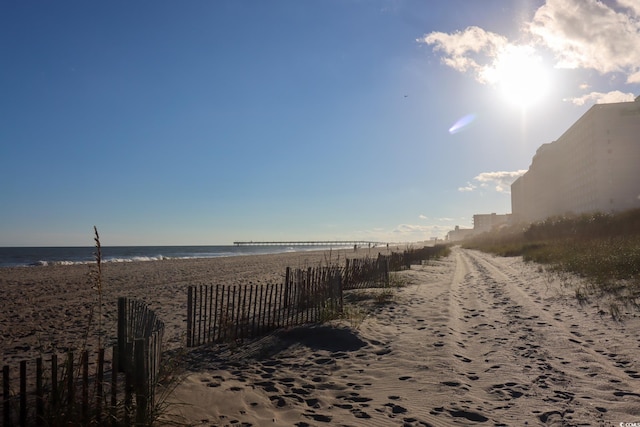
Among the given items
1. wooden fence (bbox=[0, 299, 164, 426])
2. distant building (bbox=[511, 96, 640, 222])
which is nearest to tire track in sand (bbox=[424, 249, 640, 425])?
wooden fence (bbox=[0, 299, 164, 426])

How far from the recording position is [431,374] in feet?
18.4

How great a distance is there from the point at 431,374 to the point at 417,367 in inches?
13.7

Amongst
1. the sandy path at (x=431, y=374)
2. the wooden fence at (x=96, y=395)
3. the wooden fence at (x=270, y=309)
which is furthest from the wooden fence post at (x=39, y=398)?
the wooden fence at (x=270, y=309)

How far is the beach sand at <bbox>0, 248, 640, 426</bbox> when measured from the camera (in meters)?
4.38

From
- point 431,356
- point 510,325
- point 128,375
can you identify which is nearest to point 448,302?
point 510,325

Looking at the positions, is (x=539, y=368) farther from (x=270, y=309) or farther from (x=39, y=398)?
(x=39, y=398)

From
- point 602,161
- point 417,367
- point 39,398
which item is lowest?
point 417,367

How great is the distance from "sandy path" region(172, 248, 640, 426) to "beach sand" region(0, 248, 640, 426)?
17 mm

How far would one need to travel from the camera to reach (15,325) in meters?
10.4

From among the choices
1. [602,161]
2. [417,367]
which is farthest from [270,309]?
[602,161]

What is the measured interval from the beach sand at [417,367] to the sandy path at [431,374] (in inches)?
0.7

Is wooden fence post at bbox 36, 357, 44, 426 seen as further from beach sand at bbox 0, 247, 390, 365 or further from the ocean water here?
the ocean water

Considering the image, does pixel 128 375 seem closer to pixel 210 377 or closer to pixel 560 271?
pixel 210 377

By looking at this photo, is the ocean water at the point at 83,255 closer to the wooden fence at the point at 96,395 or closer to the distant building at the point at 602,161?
the wooden fence at the point at 96,395
